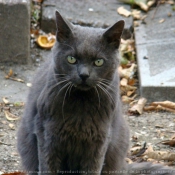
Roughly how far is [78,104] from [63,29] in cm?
53

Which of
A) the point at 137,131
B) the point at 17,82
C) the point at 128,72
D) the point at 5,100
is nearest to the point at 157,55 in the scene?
the point at 128,72

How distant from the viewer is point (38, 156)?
13.1 feet

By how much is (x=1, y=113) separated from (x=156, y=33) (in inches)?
103

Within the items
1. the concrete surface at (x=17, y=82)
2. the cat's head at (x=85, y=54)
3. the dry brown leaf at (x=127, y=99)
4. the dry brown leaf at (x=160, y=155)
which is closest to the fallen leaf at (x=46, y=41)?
the concrete surface at (x=17, y=82)

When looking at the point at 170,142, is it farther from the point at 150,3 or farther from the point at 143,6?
the point at 150,3

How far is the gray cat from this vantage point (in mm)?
3633

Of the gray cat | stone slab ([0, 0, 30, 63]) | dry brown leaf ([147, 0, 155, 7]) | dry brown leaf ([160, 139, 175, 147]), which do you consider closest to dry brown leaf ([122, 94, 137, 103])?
dry brown leaf ([160, 139, 175, 147])

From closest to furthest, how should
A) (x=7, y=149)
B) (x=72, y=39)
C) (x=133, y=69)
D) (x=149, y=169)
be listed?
(x=72, y=39) < (x=149, y=169) < (x=7, y=149) < (x=133, y=69)

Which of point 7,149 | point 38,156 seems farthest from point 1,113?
point 38,156

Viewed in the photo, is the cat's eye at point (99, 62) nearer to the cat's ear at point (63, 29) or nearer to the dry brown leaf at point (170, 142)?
the cat's ear at point (63, 29)

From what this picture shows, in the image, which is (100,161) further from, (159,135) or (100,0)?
(100,0)

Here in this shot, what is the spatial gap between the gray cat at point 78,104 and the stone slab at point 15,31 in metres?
2.33

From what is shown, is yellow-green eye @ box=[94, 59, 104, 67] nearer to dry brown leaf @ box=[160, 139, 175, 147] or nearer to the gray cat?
the gray cat

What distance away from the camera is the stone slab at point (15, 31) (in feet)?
20.3
